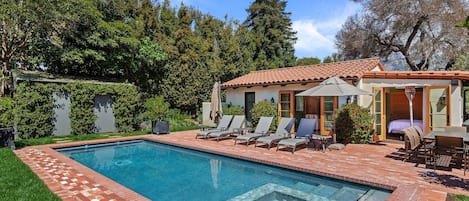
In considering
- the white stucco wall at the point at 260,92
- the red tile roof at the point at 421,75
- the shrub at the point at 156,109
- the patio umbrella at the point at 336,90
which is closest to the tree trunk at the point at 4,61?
the shrub at the point at 156,109

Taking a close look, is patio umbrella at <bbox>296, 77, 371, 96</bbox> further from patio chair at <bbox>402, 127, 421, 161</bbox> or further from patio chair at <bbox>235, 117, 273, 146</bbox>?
patio chair at <bbox>235, 117, 273, 146</bbox>

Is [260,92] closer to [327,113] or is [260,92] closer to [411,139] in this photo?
[327,113]

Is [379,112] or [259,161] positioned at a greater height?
[379,112]

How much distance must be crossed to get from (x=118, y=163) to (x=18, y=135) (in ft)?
25.9

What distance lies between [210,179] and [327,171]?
3.20 m

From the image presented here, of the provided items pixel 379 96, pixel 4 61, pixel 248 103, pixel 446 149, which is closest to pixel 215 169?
pixel 446 149

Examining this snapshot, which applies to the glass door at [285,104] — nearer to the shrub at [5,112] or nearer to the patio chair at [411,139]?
the patio chair at [411,139]

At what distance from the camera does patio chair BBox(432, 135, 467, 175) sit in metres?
6.63

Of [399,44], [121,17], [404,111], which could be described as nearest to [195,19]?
[121,17]

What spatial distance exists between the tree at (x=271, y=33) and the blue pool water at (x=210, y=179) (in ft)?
79.2

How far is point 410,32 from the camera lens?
22.7 m

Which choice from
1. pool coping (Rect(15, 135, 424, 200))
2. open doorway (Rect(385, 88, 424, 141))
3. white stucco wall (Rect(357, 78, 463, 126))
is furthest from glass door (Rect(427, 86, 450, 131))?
pool coping (Rect(15, 135, 424, 200))

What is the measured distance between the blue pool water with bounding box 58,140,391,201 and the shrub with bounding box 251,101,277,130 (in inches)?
193

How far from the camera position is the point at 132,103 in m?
17.4
